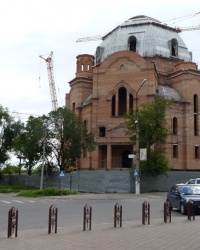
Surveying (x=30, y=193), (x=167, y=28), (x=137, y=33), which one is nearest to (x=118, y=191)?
(x=30, y=193)

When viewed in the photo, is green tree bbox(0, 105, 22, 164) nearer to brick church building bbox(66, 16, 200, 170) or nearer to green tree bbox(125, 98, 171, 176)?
brick church building bbox(66, 16, 200, 170)

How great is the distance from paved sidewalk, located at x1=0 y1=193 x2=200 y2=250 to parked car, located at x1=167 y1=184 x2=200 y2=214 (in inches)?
171

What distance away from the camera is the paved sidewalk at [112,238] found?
8578 mm

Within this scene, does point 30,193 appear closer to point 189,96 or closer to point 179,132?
point 179,132

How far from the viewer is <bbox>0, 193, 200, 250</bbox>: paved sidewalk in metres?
8.58

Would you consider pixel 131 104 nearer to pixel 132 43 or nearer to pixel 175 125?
pixel 175 125

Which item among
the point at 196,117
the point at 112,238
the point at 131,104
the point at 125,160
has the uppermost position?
the point at 131,104

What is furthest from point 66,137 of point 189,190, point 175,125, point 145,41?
point 189,190

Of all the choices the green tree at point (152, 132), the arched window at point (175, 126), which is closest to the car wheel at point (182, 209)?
the green tree at point (152, 132)

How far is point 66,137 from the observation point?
40.8 meters

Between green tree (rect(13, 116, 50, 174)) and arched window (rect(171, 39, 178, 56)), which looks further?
arched window (rect(171, 39, 178, 56))

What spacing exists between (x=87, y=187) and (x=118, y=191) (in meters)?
3.61

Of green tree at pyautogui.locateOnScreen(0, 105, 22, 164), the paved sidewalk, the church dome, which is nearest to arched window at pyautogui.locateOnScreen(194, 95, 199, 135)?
the church dome

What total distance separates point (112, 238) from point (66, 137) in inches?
1235
